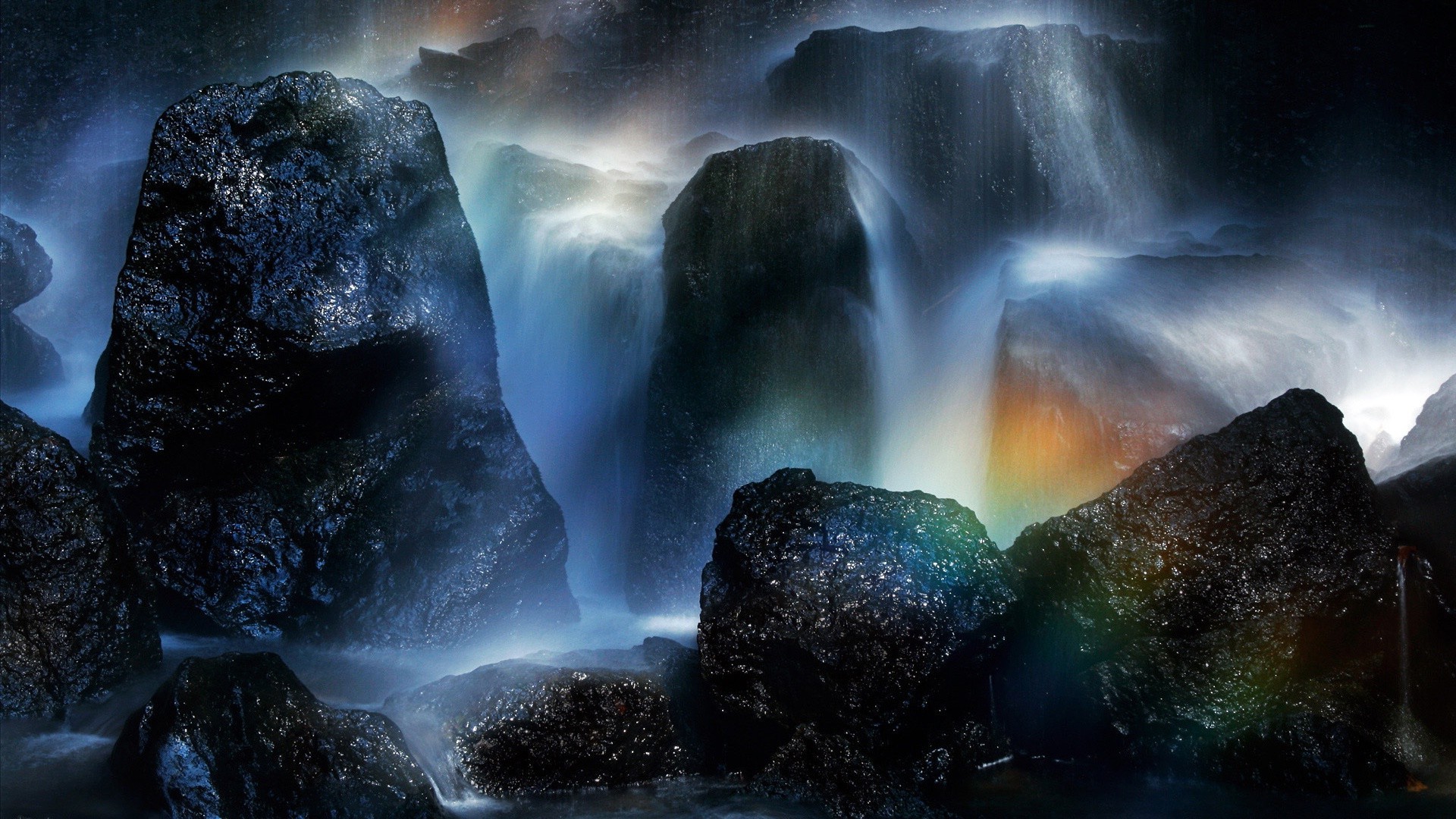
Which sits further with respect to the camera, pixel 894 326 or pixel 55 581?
pixel 894 326

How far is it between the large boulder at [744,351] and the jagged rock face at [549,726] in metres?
2.78

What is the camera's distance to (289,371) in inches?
269

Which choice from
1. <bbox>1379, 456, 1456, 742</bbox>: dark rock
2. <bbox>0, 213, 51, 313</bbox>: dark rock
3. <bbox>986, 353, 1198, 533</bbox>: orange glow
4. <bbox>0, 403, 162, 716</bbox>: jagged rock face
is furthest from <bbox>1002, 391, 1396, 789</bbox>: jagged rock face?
<bbox>0, 213, 51, 313</bbox>: dark rock

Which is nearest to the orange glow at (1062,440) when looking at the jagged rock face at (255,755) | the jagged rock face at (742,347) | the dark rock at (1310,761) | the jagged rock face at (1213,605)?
the jagged rock face at (1213,605)

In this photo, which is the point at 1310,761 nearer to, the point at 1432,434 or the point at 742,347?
the point at 1432,434

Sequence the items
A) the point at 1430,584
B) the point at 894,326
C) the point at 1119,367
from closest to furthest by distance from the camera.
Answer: the point at 1430,584 → the point at 1119,367 → the point at 894,326

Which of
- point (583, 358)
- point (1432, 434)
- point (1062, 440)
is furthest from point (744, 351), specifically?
point (1432, 434)

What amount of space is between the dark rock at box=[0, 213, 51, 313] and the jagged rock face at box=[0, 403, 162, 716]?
224 inches

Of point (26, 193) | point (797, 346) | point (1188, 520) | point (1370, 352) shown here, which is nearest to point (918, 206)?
point (797, 346)

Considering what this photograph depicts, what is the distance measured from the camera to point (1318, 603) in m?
6.03

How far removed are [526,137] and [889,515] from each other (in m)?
9.99

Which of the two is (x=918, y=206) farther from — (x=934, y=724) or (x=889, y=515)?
(x=934, y=724)

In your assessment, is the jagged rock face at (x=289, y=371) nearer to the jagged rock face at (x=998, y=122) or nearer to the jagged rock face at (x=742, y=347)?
the jagged rock face at (x=742, y=347)

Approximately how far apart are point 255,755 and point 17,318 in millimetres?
9355
